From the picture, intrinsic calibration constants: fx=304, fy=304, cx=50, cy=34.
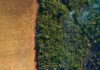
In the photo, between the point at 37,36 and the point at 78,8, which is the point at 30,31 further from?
the point at 78,8

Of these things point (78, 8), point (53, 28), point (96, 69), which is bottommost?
point (96, 69)

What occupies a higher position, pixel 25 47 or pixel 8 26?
pixel 8 26

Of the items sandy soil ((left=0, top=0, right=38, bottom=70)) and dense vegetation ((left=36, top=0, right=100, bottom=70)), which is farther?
dense vegetation ((left=36, top=0, right=100, bottom=70))

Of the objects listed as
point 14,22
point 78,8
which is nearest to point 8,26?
point 14,22

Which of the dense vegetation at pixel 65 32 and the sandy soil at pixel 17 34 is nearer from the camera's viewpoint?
the sandy soil at pixel 17 34

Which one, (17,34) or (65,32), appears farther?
(65,32)
